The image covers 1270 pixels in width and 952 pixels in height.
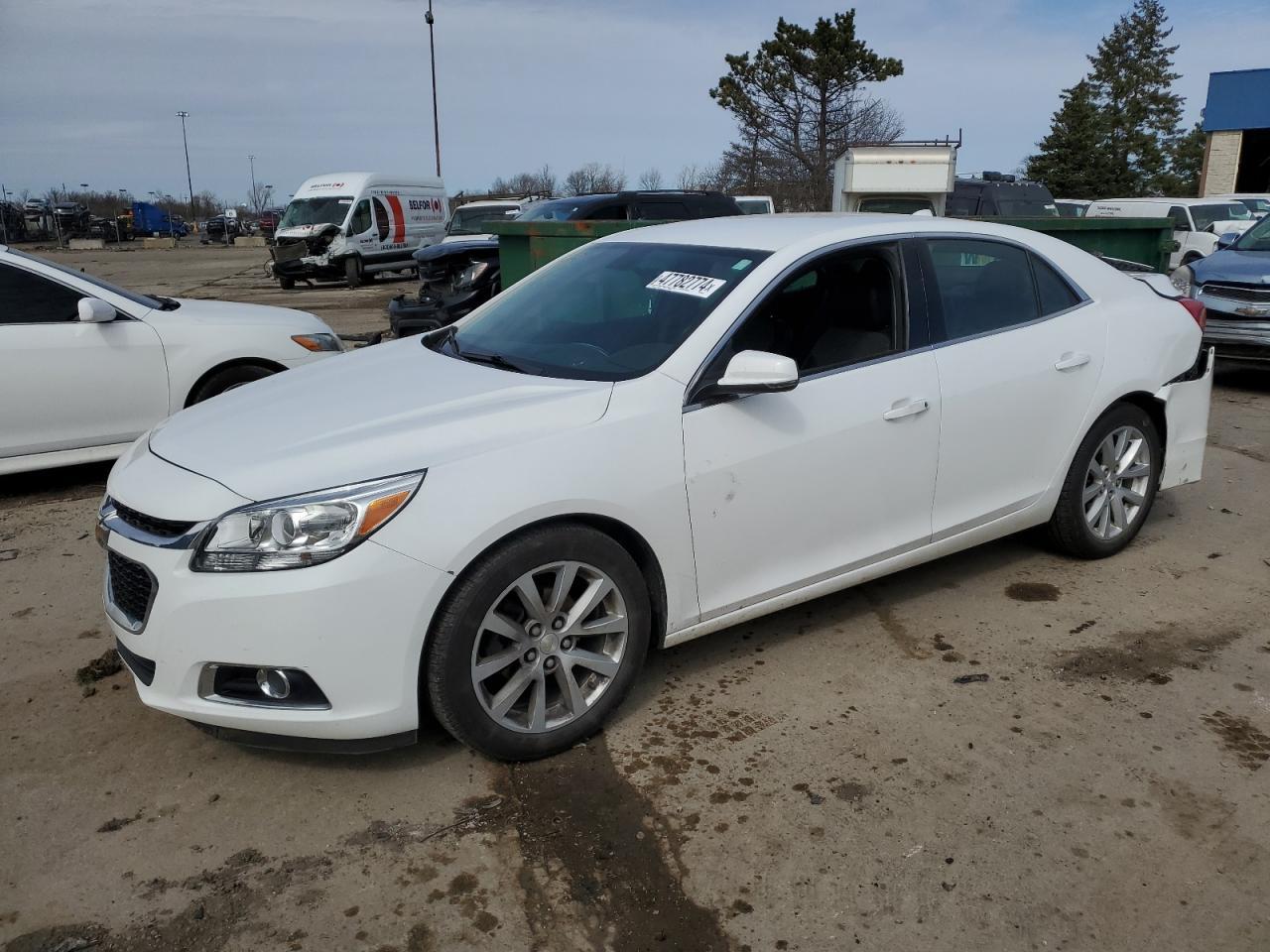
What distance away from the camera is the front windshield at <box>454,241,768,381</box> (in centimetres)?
355

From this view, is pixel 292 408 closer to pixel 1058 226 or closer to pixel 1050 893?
pixel 1050 893

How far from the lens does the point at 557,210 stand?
1159cm

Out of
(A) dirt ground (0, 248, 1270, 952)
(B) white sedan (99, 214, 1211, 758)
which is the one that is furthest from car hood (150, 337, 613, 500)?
(A) dirt ground (0, 248, 1270, 952)

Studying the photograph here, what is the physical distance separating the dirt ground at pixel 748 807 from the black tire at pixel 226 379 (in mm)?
2275

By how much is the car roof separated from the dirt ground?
154cm

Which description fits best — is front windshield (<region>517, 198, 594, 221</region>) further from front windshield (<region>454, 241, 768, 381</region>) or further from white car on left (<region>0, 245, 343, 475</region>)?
front windshield (<region>454, 241, 768, 381</region>)

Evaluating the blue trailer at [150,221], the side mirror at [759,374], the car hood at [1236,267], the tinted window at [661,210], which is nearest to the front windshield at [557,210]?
the tinted window at [661,210]

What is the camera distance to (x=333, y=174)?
80.9 feet

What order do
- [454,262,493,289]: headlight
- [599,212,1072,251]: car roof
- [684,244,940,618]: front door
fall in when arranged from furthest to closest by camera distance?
1. [454,262,493,289]: headlight
2. [599,212,1072,251]: car roof
3. [684,244,940,618]: front door

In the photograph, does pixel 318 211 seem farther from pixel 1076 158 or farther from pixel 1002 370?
pixel 1076 158

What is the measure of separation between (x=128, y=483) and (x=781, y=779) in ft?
7.17

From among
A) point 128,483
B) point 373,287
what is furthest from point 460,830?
point 373,287

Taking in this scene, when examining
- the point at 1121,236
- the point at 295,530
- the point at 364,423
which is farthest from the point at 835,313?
the point at 1121,236

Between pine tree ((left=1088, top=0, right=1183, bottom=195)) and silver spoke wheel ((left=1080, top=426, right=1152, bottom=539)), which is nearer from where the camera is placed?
silver spoke wheel ((left=1080, top=426, right=1152, bottom=539))
